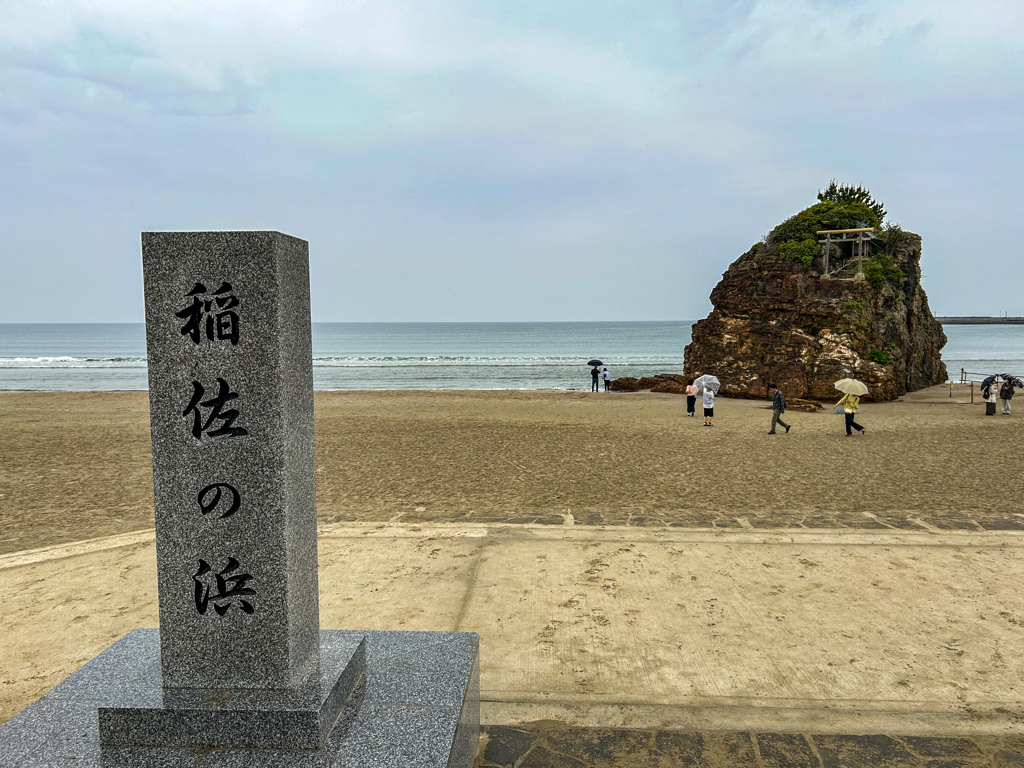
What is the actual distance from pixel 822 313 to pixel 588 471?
20073mm

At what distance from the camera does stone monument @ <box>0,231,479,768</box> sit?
3062 millimetres

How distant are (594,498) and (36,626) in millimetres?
6977

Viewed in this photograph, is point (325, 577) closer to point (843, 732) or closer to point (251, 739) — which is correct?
point (251, 739)

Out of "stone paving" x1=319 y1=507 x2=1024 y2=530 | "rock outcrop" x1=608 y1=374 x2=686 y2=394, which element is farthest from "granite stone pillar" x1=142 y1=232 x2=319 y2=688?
"rock outcrop" x1=608 y1=374 x2=686 y2=394

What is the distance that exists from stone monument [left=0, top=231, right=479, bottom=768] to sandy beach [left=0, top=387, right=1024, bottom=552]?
18.0 feet

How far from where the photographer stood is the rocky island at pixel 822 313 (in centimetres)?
2680

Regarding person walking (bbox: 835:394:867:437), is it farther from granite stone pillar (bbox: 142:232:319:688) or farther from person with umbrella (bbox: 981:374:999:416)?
granite stone pillar (bbox: 142:232:319:688)

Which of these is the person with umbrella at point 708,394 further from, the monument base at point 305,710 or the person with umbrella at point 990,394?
the monument base at point 305,710

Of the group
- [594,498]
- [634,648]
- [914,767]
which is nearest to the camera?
[914,767]

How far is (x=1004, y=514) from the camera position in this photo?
8.84 metres

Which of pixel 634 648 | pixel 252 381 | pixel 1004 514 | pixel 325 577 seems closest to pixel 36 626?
pixel 325 577

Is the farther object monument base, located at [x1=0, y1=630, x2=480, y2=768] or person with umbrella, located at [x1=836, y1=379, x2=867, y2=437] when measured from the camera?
person with umbrella, located at [x1=836, y1=379, x2=867, y2=437]

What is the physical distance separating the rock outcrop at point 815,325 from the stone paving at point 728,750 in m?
24.6

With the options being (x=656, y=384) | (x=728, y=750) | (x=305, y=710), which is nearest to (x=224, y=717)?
(x=305, y=710)
